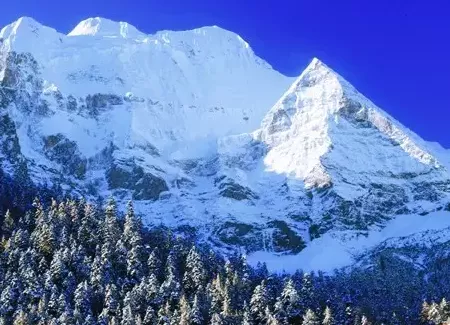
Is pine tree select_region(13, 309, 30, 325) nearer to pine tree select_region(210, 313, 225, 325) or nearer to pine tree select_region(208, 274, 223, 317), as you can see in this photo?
pine tree select_region(210, 313, 225, 325)

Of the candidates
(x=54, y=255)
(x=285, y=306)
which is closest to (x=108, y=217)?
(x=54, y=255)

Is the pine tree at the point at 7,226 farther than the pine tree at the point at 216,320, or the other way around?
the pine tree at the point at 7,226

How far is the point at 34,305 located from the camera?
133m

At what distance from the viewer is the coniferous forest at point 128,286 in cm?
13375

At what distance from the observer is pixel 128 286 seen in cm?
14775

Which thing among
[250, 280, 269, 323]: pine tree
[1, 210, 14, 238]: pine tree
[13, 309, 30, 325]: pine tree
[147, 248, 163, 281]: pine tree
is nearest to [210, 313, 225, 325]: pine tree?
[250, 280, 269, 323]: pine tree

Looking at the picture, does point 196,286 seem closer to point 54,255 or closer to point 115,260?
point 115,260

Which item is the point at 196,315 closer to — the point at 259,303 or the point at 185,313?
the point at 185,313

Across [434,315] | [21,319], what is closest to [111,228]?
[21,319]

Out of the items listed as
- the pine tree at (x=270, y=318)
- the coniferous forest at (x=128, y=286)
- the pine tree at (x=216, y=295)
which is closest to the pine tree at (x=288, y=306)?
the coniferous forest at (x=128, y=286)

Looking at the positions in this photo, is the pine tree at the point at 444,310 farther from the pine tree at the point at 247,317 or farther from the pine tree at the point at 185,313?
the pine tree at the point at 185,313

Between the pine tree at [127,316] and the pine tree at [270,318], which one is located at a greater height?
the pine tree at [270,318]

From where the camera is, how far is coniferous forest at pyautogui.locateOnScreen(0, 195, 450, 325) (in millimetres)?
133750

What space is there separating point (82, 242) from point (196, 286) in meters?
26.3
